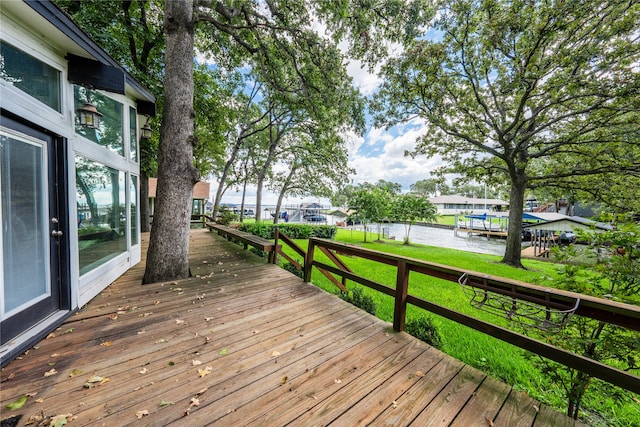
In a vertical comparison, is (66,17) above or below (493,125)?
below

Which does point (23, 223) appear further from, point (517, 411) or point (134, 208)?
point (517, 411)

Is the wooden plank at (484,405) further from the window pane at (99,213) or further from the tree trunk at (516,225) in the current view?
the tree trunk at (516,225)

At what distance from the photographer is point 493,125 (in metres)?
8.68

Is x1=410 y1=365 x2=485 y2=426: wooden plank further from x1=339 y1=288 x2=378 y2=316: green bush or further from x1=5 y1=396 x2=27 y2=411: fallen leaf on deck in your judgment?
x1=5 y1=396 x2=27 y2=411: fallen leaf on deck

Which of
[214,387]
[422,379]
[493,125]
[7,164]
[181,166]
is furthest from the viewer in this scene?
[493,125]

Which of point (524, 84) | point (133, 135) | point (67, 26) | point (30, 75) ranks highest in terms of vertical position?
point (524, 84)

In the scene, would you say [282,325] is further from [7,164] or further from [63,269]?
[7,164]

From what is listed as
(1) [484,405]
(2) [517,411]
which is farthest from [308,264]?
(2) [517,411]

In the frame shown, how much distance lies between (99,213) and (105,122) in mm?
1497

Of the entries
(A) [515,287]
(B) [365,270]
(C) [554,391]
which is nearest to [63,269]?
(A) [515,287]

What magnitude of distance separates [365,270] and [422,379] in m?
5.79

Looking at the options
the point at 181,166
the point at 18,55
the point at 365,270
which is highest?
the point at 18,55

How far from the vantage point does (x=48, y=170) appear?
96.5 inches

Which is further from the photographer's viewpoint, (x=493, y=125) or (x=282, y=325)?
(x=493, y=125)
